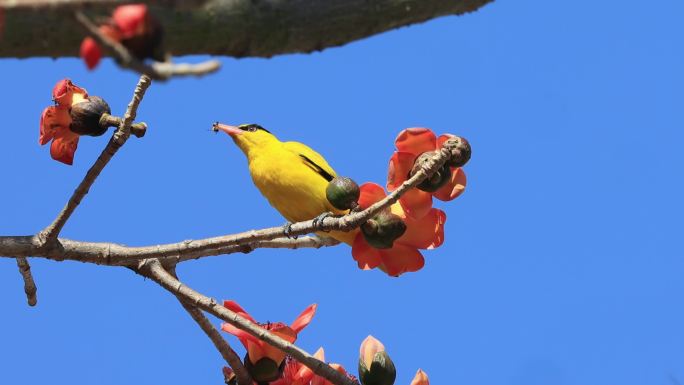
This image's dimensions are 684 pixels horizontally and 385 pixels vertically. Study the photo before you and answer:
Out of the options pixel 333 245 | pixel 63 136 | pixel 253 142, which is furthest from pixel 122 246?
pixel 253 142

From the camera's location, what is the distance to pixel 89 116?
153 inches

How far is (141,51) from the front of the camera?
1473 mm

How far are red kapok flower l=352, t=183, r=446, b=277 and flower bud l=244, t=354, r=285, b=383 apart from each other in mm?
509

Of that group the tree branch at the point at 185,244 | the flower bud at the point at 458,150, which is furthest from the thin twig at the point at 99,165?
the flower bud at the point at 458,150

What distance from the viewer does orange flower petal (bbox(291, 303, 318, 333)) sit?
13.2 feet

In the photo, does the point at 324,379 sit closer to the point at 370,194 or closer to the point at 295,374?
the point at 295,374

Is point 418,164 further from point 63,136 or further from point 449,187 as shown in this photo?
point 63,136

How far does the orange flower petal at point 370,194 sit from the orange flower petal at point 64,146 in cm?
119

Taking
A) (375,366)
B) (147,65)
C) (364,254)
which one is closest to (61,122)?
(364,254)

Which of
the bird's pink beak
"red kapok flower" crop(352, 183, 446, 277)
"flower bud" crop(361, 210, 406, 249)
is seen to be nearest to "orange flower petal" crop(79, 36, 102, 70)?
"flower bud" crop(361, 210, 406, 249)

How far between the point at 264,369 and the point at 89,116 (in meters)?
1.18

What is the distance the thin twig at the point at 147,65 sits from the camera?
4.10 ft

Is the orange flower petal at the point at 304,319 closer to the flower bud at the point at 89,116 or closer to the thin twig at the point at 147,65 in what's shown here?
the flower bud at the point at 89,116

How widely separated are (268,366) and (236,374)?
14 centimetres
